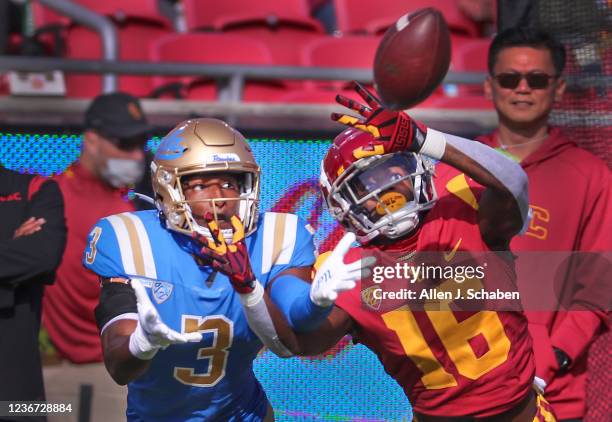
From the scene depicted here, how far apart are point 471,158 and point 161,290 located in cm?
97

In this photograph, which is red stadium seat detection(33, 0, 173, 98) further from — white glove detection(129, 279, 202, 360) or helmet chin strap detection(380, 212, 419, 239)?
white glove detection(129, 279, 202, 360)

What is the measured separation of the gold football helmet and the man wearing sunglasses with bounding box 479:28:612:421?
3.68 ft

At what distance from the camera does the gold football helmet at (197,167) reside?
3.14 metres

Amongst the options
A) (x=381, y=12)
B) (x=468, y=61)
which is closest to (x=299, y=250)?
(x=468, y=61)

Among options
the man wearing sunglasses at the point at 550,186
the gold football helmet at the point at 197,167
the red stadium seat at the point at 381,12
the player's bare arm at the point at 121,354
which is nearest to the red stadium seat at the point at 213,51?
the red stadium seat at the point at 381,12

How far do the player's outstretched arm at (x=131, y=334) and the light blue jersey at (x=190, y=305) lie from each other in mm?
91

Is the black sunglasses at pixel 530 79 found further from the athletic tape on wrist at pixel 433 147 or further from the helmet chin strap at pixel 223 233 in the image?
the helmet chin strap at pixel 223 233

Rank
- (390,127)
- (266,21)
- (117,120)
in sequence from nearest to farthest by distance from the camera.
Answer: (390,127) < (117,120) < (266,21)

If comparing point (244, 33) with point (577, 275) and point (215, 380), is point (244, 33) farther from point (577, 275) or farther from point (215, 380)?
point (215, 380)

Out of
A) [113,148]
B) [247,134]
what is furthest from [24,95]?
[247,134]

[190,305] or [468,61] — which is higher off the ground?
[190,305]

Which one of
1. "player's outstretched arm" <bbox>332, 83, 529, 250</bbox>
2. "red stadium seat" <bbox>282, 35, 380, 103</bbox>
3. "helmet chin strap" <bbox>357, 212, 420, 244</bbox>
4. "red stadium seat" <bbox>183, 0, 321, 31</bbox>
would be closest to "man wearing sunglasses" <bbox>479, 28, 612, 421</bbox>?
"player's outstretched arm" <bbox>332, 83, 529, 250</bbox>

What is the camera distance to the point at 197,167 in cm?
314

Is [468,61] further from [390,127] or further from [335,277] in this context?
[335,277]
